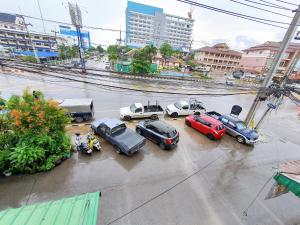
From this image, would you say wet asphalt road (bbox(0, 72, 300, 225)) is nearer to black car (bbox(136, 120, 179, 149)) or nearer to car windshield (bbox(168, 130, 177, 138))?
black car (bbox(136, 120, 179, 149))

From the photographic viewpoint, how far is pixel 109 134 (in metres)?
9.62

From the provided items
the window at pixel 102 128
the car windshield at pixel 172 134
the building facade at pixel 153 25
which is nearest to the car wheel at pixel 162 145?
the car windshield at pixel 172 134

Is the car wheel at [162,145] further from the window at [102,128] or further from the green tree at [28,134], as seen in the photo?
the green tree at [28,134]

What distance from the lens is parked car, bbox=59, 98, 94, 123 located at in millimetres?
11875

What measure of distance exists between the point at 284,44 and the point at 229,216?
11082 millimetres

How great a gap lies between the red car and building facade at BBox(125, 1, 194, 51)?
309 feet

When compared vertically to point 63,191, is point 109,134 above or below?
above

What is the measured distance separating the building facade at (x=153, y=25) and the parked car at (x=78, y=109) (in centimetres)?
9416

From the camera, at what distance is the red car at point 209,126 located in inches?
457

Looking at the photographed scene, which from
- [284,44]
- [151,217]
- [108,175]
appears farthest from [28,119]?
[284,44]

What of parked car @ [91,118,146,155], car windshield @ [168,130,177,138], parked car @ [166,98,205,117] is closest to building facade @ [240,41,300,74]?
parked car @ [166,98,205,117]

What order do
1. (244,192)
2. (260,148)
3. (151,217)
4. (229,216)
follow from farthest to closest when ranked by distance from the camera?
(260,148), (244,192), (229,216), (151,217)

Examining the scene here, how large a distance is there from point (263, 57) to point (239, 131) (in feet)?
188

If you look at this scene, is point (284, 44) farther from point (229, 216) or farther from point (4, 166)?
point (4, 166)
